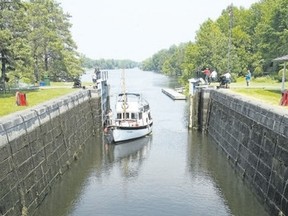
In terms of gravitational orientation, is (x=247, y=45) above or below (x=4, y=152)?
above

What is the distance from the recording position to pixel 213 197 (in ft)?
74.0

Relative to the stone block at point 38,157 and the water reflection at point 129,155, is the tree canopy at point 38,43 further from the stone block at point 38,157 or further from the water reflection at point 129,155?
the stone block at point 38,157

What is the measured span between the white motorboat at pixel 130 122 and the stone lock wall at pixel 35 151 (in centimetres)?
354

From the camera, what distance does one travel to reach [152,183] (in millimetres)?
24859

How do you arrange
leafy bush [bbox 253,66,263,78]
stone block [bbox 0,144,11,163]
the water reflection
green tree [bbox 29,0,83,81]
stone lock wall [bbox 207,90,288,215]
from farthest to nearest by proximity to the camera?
leafy bush [bbox 253,66,263,78], green tree [bbox 29,0,83,81], the water reflection, stone lock wall [bbox 207,90,288,215], stone block [bbox 0,144,11,163]

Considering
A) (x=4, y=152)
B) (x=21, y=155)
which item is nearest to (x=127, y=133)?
(x=21, y=155)

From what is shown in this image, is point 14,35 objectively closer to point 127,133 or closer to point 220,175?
point 127,133

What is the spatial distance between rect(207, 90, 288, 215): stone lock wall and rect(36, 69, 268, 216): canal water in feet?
3.12

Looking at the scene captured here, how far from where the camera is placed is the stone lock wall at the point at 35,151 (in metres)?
17.4

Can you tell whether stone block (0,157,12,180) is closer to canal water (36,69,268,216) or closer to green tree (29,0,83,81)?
canal water (36,69,268,216)

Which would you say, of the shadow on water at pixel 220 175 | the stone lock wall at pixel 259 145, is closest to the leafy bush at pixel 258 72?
the shadow on water at pixel 220 175

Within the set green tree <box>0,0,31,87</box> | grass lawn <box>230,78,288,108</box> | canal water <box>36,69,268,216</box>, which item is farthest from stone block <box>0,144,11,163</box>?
grass lawn <box>230,78,288,108</box>

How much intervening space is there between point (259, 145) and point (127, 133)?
15904mm

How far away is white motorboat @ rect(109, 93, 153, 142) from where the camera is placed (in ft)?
117
